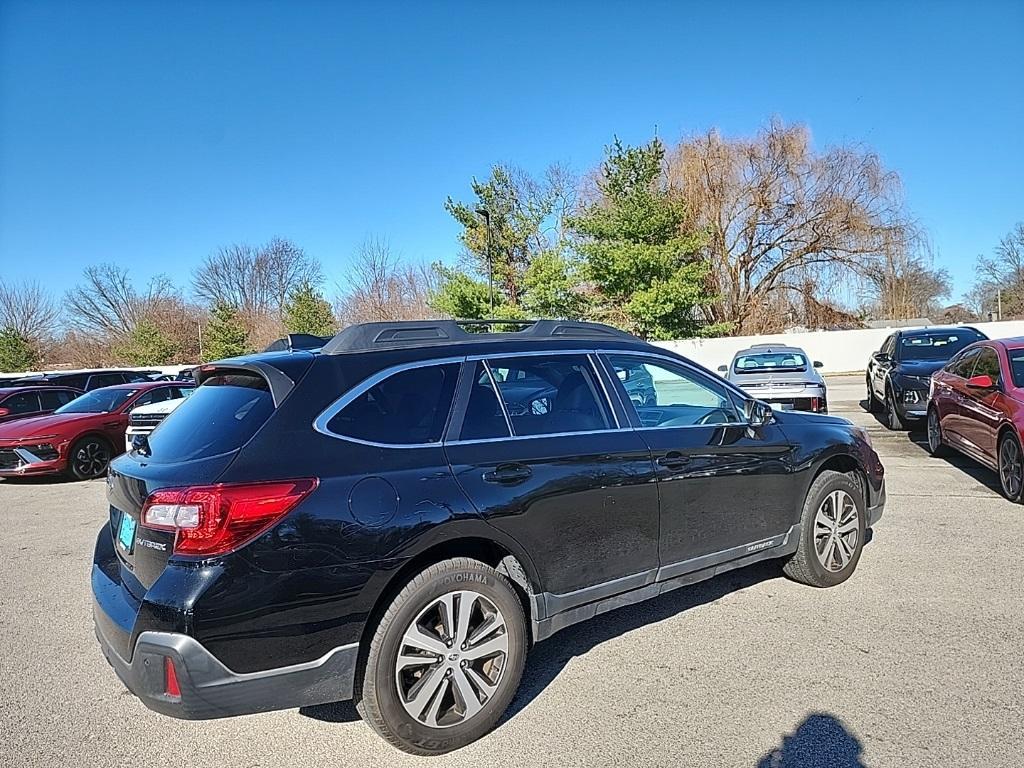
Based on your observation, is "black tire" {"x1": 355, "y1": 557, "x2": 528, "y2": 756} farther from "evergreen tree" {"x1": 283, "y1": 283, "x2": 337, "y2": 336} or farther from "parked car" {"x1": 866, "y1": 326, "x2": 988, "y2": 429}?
"evergreen tree" {"x1": 283, "y1": 283, "x2": 337, "y2": 336}

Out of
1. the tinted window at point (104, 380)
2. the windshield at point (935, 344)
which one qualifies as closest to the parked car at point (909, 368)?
the windshield at point (935, 344)

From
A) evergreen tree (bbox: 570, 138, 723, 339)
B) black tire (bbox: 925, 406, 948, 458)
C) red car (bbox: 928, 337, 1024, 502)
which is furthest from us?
evergreen tree (bbox: 570, 138, 723, 339)

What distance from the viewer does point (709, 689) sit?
340cm

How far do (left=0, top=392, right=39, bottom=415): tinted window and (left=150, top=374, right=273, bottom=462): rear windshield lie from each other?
12.3 m

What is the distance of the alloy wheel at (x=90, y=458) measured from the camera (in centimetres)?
1067

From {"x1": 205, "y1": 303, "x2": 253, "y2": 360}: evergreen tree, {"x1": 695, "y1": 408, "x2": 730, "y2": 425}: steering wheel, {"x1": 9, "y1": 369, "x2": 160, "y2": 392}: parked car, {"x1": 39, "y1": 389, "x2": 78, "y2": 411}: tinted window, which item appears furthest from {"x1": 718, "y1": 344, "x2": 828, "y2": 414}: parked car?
{"x1": 205, "y1": 303, "x2": 253, "y2": 360}: evergreen tree

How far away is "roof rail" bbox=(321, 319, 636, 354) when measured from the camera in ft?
10.6

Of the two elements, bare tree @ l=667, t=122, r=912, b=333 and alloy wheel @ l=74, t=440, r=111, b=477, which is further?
bare tree @ l=667, t=122, r=912, b=333

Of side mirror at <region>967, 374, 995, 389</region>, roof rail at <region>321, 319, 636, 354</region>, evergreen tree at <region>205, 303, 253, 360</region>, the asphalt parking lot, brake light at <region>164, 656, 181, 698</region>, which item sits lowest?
the asphalt parking lot

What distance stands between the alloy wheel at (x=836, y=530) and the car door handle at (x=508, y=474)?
2407 mm

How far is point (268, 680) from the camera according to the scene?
260 centimetres

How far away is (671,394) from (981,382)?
4857mm

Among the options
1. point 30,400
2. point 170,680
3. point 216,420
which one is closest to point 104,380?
point 30,400

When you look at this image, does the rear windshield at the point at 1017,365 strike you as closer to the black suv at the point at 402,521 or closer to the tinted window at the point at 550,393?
the black suv at the point at 402,521
